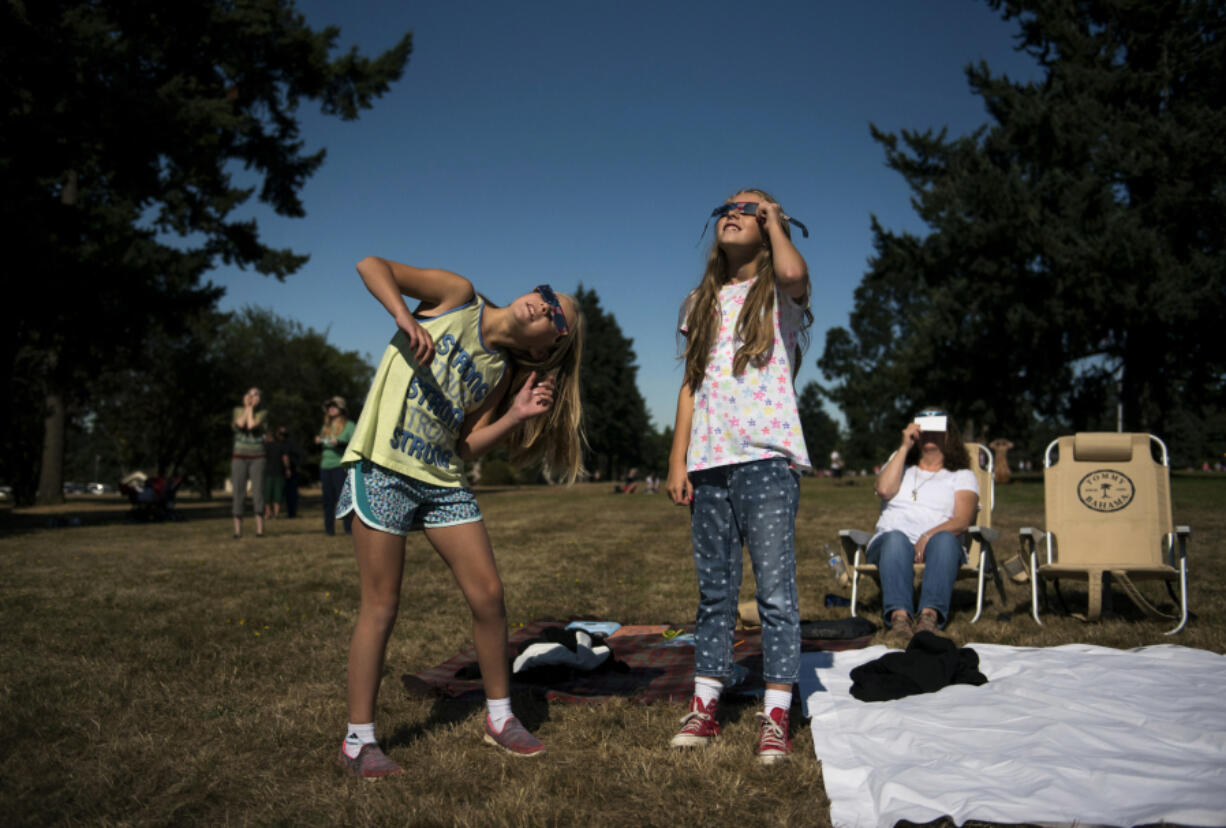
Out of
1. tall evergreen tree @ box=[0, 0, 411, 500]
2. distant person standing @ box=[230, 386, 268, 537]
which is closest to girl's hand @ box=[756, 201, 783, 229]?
distant person standing @ box=[230, 386, 268, 537]

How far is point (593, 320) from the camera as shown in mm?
63875

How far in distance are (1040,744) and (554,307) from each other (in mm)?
2427

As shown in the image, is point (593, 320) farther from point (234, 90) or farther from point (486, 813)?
point (486, 813)

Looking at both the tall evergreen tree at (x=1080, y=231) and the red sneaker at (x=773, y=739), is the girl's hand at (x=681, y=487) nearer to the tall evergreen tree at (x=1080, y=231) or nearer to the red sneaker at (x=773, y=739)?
the red sneaker at (x=773, y=739)

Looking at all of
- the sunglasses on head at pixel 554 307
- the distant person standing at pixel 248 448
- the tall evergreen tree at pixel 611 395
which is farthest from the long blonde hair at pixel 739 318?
the tall evergreen tree at pixel 611 395

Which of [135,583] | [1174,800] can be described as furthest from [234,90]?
[1174,800]

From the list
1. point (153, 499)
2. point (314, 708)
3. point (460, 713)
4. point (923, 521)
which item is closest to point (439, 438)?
point (460, 713)

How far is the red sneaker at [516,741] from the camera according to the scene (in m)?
3.25

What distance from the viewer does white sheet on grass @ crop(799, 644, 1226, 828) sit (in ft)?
8.68

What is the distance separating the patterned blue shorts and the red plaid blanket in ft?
4.39

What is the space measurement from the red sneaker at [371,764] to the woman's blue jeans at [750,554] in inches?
47.6

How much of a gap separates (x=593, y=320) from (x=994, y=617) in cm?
5839

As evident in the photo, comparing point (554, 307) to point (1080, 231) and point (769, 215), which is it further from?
point (1080, 231)

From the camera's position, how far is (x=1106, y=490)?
21.3 feet
